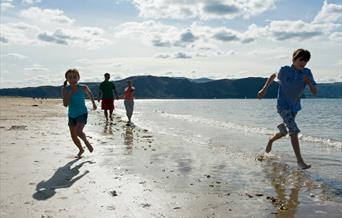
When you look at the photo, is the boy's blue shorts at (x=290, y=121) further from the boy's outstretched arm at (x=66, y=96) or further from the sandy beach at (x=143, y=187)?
the boy's outstretched arm at (x=66, y=96)

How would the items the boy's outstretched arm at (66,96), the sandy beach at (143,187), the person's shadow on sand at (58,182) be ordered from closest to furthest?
the sandy beach at (143,187) → the person's shadow on sand at (58,182) → the boy's outstretched arm at (66,96)

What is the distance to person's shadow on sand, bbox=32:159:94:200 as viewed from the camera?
5.44 meters

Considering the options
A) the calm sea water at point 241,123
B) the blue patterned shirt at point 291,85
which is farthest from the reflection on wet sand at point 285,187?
the calm sea water at point 241,123

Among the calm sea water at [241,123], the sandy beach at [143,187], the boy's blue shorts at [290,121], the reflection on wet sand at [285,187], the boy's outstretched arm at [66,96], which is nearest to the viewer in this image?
the sandy beach at [143,187]

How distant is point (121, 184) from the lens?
6.14 m

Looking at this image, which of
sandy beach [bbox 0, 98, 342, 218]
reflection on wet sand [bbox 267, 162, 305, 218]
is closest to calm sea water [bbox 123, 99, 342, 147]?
sandy beach [bbox 0, 98, 342, 218]

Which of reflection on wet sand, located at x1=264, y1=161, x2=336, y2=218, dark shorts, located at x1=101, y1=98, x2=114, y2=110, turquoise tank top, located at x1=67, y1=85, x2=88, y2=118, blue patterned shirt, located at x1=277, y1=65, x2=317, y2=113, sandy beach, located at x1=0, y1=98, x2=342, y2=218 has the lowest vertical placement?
reflection on wet sand, located at x1=264, y1=161, x2=336, y2=218

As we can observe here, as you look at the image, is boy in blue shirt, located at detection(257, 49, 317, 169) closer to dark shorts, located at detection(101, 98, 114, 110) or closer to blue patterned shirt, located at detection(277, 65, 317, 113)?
blue patterned shirt, located at detection(277, 65, 317, 113)

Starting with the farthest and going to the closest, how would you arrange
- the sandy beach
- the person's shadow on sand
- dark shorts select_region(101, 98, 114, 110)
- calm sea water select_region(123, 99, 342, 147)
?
dark shorts select_region(101, 98, 114, 110)
calm sea water select_region(123, 99, 342, 147)
the person's shadow on sand
the sandy beach

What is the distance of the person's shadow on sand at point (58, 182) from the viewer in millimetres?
5441

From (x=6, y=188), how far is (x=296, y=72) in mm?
5222

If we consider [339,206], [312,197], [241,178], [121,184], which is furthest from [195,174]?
[339,206]

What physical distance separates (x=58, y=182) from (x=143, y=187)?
4.21 ft

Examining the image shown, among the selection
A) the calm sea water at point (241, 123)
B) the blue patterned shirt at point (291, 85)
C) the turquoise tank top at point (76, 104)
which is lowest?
the calm sea water at point (241, 123)
